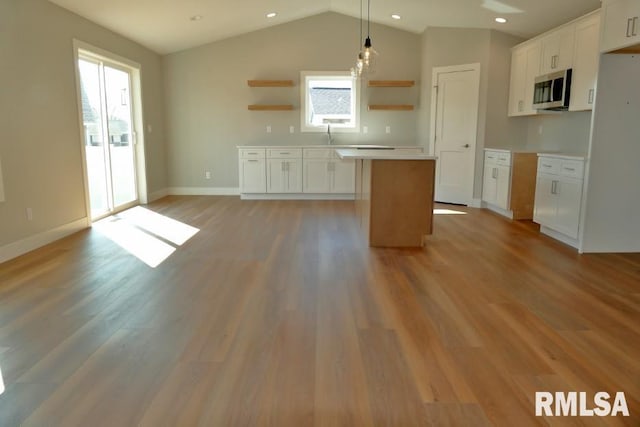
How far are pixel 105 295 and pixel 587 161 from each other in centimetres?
439

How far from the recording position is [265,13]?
6855 millimetres

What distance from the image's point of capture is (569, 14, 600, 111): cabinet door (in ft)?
15.4

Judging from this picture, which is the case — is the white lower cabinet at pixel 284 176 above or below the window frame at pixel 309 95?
below

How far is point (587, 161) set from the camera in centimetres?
418

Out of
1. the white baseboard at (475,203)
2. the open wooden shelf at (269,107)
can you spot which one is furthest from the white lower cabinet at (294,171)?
the white baseboard at (475,203)

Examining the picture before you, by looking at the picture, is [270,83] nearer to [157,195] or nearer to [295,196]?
[295,196]

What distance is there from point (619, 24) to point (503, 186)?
2.67m

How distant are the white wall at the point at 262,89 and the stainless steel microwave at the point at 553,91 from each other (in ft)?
8.23

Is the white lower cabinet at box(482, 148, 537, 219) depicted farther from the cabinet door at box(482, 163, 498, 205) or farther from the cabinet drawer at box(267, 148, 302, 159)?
the cabinet drawer at box(267, 148, 302, 159)

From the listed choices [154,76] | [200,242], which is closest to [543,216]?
[200,242]

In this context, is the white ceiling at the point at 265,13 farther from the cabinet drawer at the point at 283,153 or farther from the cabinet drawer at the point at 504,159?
the cabinet drawer at the point at 283,153

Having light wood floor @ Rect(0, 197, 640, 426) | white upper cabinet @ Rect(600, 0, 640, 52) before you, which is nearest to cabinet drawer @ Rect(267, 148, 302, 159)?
light wood floor @ Rect(0, 197, 640, 426)

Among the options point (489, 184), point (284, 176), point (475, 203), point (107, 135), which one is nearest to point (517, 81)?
point (489, 184)

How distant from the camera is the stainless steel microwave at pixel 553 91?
513 centimetres
